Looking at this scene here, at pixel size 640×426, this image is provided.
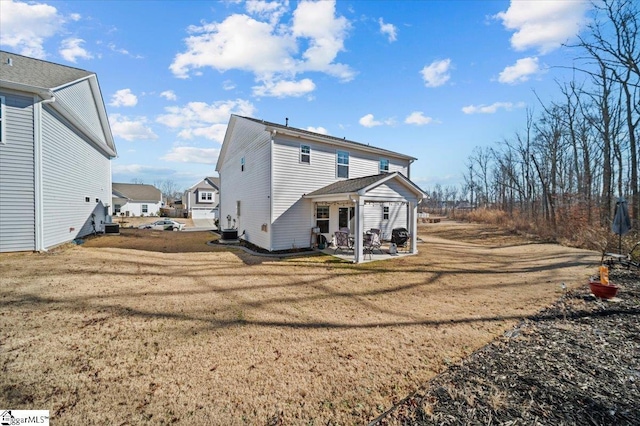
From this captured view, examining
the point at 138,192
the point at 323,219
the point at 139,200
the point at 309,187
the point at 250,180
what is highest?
the point at 138,192

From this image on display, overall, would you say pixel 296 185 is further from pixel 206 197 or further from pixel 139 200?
pixel 139 200

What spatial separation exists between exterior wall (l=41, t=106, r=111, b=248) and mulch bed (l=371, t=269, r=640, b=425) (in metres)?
12.9

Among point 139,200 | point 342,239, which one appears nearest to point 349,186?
point 342,239

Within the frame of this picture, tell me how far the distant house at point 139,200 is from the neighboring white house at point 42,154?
32.5 meters

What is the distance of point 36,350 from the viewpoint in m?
3.48

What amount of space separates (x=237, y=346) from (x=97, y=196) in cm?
1760

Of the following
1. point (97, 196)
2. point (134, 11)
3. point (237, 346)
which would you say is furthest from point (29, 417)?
point (97, 196)

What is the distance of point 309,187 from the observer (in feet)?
39.0

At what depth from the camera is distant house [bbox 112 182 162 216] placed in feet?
137

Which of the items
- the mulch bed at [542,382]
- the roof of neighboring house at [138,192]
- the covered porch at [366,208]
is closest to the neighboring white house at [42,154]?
the covered porch at [366,208]

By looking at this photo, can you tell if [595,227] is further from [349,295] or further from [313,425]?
[313,425]

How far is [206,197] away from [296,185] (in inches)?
1213

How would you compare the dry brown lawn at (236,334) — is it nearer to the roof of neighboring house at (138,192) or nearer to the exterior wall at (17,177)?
the exterior wall at (17,177)

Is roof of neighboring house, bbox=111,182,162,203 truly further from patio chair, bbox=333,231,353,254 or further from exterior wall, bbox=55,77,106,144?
patio chair, bbox=333,231,353,254
